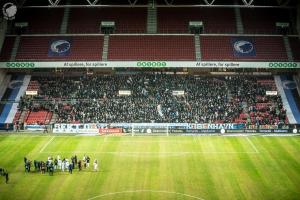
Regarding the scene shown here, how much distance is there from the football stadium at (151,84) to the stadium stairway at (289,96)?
0.46ft

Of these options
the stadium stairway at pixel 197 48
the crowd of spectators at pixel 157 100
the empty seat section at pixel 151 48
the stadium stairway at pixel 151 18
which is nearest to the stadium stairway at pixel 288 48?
the crowd of spectators at pixel 157 100

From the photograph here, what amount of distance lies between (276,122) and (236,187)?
76.6ft

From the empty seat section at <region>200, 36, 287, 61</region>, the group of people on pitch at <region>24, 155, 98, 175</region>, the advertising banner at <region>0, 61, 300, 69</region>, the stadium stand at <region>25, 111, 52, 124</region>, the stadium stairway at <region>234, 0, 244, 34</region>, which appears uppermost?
the stadium stairway at <region>234, 0, 244, 34</region>

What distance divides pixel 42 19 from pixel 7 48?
23.3 feet

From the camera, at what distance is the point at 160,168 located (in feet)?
138

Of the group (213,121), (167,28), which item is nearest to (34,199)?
(213,121)

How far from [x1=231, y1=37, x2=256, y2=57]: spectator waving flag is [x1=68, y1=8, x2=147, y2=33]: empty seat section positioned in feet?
43.0

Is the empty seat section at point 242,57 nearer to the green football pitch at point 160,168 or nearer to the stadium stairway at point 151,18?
the stadium stairway at point 151,18

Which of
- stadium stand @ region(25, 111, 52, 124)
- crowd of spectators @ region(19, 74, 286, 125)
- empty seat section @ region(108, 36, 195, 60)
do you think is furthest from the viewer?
empty seat section @ region(108, 36, 195, 60)

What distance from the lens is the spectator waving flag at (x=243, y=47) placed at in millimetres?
64375

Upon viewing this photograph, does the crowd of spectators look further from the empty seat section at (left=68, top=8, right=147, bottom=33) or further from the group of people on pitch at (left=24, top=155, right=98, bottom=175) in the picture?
the group of people on pitch at (left=24, top=155, right=98, bottom=175)

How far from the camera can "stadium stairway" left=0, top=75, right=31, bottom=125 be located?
197ft

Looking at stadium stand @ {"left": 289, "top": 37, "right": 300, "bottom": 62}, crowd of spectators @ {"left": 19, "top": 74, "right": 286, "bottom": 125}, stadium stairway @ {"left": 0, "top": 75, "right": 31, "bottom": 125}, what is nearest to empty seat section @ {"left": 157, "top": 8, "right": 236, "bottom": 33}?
crowd of spectators @ {"left": 19, "top": 74, "right": 286, "bottom": 125}

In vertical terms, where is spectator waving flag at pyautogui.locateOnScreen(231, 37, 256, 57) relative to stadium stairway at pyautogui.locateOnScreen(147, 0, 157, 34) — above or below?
below
